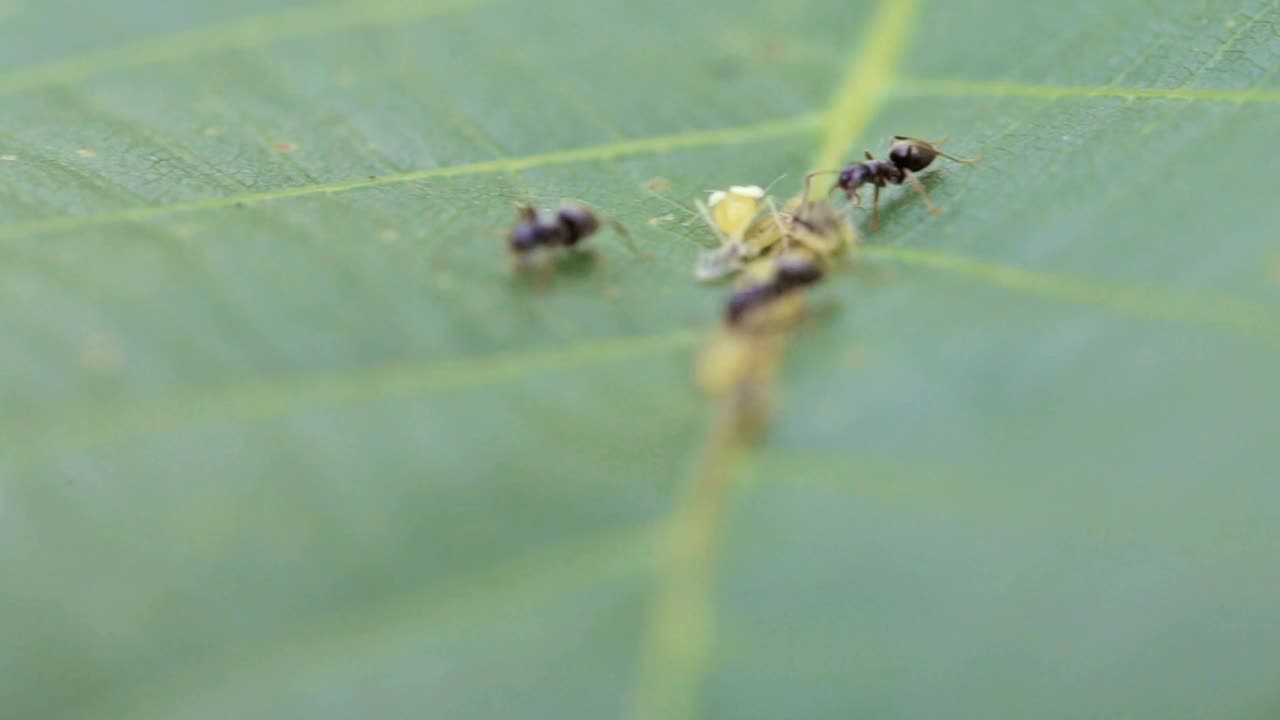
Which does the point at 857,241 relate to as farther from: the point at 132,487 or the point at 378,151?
the point at 132,487

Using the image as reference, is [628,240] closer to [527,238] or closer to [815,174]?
[527,238]

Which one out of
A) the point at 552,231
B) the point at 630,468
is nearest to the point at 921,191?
the point at 552,231

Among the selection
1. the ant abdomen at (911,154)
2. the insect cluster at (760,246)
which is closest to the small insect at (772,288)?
the insect cluster at (760,246)

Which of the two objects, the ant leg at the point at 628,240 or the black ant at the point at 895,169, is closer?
the ant leg at the point at 628,240

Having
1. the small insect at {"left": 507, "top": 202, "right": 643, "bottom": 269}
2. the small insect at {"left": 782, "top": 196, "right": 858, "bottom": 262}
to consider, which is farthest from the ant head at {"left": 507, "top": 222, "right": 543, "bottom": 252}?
the small insect at {"left": 782, "top": 196, "right": 858, "bottom": 262}

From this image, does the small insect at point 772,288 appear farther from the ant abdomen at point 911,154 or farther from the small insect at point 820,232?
the ant abdomen at point 911,154

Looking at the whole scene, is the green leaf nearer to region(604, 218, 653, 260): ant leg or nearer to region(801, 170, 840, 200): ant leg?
region(604, 218, 653, 260): ant leg

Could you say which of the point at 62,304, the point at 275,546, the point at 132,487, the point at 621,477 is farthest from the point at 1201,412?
the point at 62,304
